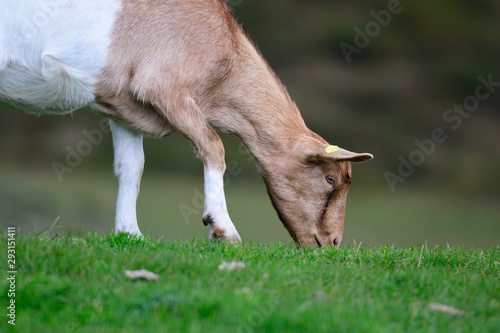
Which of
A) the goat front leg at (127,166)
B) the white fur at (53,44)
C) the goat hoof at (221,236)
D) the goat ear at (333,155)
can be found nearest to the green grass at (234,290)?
the goat hoof at (221,236)

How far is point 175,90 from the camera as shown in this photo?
556 centimetres

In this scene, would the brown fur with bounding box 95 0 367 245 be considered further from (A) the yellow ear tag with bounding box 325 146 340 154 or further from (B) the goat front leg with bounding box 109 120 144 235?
(B) the goat front leg with bounding box 109 120 144 235

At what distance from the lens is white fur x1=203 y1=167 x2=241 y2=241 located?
17.7ft

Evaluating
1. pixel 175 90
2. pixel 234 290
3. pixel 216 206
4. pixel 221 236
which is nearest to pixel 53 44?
pixel 175 90

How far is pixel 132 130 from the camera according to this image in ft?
20.1

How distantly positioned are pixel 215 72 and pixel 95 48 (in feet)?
3.17

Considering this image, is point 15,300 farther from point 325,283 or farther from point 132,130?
point 132,130

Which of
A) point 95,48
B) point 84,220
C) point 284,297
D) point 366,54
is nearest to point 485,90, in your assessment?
point 366,54

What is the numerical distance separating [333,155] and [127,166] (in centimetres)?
176

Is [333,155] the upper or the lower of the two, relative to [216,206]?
upper

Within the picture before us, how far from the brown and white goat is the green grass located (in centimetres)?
99

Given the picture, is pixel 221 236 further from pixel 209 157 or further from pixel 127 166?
pixel 127 166

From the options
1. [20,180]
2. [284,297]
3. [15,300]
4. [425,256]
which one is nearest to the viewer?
[15,300]

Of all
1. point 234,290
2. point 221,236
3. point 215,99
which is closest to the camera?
point 234,290
